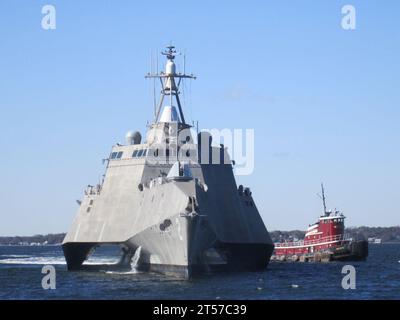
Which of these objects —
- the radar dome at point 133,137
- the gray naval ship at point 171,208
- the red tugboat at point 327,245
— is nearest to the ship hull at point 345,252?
the red tugboat at point 327,245

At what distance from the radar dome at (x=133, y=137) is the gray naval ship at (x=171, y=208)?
74 mm

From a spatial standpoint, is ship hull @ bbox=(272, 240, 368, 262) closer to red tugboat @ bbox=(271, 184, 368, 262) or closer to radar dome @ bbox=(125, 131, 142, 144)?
red tugboat @ bbox=(271, 184, 368, 262)

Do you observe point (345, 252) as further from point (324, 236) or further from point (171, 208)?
point (171, 208)

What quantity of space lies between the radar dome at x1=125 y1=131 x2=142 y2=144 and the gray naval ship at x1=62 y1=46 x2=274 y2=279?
7 cm

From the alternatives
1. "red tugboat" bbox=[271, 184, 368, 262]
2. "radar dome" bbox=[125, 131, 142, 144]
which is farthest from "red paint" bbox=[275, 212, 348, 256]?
"radar dome" bbox=[125, 131, 142, 144]

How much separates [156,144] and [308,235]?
36.9m

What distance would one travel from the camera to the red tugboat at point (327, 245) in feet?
263

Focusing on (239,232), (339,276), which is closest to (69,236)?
(239,232)

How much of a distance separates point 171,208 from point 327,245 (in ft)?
130

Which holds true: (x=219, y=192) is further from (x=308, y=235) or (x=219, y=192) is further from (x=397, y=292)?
(x=308, y=235)

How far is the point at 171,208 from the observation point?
46062mm

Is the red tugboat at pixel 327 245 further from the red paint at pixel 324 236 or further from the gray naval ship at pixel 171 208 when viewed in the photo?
the gray naval ship at pixel 171 208

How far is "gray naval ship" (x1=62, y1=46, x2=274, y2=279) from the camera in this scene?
150ft

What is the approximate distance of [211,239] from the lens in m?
46.8
